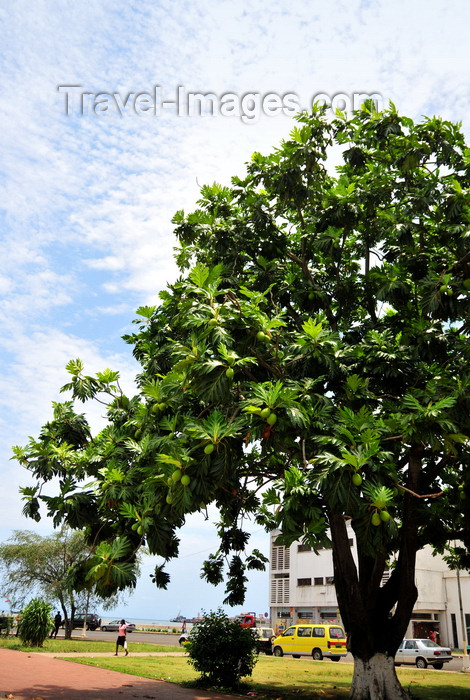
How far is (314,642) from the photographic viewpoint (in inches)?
1151

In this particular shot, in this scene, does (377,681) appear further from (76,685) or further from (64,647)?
(64,647)

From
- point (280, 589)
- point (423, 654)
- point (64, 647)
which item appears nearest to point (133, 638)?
point (280, 589)

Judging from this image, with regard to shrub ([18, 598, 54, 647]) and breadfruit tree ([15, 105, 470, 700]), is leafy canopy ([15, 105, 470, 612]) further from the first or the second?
shrub ([18, 598, 54, 647])

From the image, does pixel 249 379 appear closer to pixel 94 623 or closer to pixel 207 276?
pixel 207 276

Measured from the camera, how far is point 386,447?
27.1 feet

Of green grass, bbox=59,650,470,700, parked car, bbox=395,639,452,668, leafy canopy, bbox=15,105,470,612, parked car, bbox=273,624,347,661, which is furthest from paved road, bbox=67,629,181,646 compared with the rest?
leafy canopy, bbox=15,105,470,612

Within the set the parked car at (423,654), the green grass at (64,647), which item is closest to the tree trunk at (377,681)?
the green grass at (64,647)

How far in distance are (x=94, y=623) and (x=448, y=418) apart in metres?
48.3

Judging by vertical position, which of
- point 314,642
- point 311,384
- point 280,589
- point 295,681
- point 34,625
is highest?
point 311,384

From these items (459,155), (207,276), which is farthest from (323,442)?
(459,155)

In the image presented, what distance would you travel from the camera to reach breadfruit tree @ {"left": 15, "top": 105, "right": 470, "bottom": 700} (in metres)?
Answer: 7.08

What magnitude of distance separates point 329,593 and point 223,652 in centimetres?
3704

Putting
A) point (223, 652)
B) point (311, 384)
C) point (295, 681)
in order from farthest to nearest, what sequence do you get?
point (295, 681), point (223, 652), point (311, 384)

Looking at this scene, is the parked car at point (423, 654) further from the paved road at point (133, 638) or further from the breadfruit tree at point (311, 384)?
the breadfruit tree at point (311, 384)
